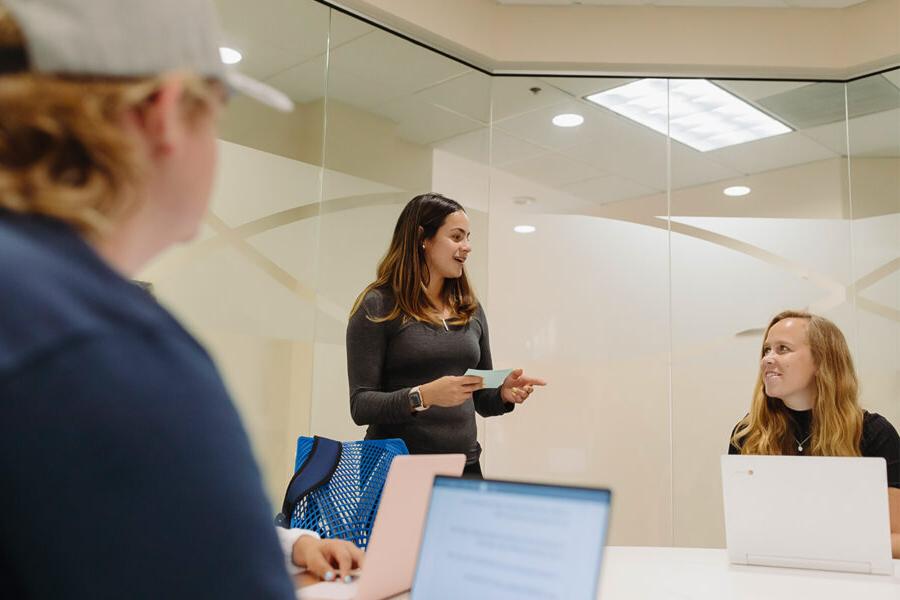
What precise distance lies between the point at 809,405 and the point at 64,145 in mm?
2773

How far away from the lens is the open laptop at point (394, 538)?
50.5 inches

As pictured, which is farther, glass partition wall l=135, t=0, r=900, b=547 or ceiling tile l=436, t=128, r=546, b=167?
ceiling tile l=436, t=128, r=546, b=167

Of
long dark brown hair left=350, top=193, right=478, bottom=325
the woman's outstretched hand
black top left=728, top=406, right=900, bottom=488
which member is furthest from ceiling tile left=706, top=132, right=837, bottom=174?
the woman's outstretched hand

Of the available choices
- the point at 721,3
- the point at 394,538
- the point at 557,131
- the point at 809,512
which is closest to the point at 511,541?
the point at 394,538

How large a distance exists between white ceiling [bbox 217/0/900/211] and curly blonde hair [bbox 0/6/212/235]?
361 centimetres

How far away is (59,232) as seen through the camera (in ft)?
1.51

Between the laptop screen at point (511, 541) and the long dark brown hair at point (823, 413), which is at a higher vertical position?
the long dark brown hair at point (823, 413)

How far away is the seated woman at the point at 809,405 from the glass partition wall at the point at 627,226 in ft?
4.20

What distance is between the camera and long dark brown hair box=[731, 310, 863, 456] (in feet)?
8.41

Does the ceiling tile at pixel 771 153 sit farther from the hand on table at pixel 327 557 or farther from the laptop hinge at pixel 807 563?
the hand on table at pixel 327 557

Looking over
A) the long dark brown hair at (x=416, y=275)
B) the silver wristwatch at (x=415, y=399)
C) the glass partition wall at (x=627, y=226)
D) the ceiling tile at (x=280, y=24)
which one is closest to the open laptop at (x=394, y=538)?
the silver wristwatch at (x=415, y=399)

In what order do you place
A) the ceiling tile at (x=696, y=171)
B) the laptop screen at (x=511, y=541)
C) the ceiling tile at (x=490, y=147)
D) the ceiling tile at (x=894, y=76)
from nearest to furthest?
the laptop screen at (x=511, y=541), the ceiling tile at (x=894, y=76), the ceiling tile at (x=490, y=147), the ceiling tile at (x=696, y=171)

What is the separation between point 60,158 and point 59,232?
0.06m

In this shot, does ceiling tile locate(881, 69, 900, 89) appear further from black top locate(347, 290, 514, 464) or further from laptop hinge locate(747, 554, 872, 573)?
laptop hinge locate(747, 554, 872, 573)
